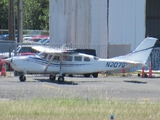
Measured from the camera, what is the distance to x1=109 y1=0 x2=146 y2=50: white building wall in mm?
37188

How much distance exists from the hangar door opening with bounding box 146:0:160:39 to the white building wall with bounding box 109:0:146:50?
958 centimetres

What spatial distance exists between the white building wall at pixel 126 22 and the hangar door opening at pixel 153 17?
958 cm

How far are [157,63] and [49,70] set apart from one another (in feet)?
36.5

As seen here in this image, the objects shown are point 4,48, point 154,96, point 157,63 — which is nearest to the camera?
point 154,96

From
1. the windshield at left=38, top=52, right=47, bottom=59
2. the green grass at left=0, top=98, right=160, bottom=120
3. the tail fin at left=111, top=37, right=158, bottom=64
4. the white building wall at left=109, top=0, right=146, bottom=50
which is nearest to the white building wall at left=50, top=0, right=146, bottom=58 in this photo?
the white building wall at left=109, top=0, right=146, bottom=50

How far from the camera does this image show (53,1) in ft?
136

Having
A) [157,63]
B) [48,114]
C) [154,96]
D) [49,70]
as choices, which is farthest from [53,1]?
[48,114]

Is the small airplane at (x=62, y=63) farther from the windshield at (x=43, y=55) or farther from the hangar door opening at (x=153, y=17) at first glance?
the hangar door opening at (x=153, y=17)

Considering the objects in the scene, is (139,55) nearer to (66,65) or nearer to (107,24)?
(66,65)

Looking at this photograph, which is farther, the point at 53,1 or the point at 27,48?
the point at 53,1

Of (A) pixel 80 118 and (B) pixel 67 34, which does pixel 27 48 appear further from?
(A) pixel 80 118

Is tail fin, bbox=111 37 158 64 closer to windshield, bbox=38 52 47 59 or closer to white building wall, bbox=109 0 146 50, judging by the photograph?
windshield, bbox=38 52 47 59

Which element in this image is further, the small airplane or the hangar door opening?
the hangar door opening

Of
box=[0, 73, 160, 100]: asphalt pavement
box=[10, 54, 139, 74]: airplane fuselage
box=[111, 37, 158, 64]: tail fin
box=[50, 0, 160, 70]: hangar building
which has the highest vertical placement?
box=[50, 0, 160, 70]: hangar building
